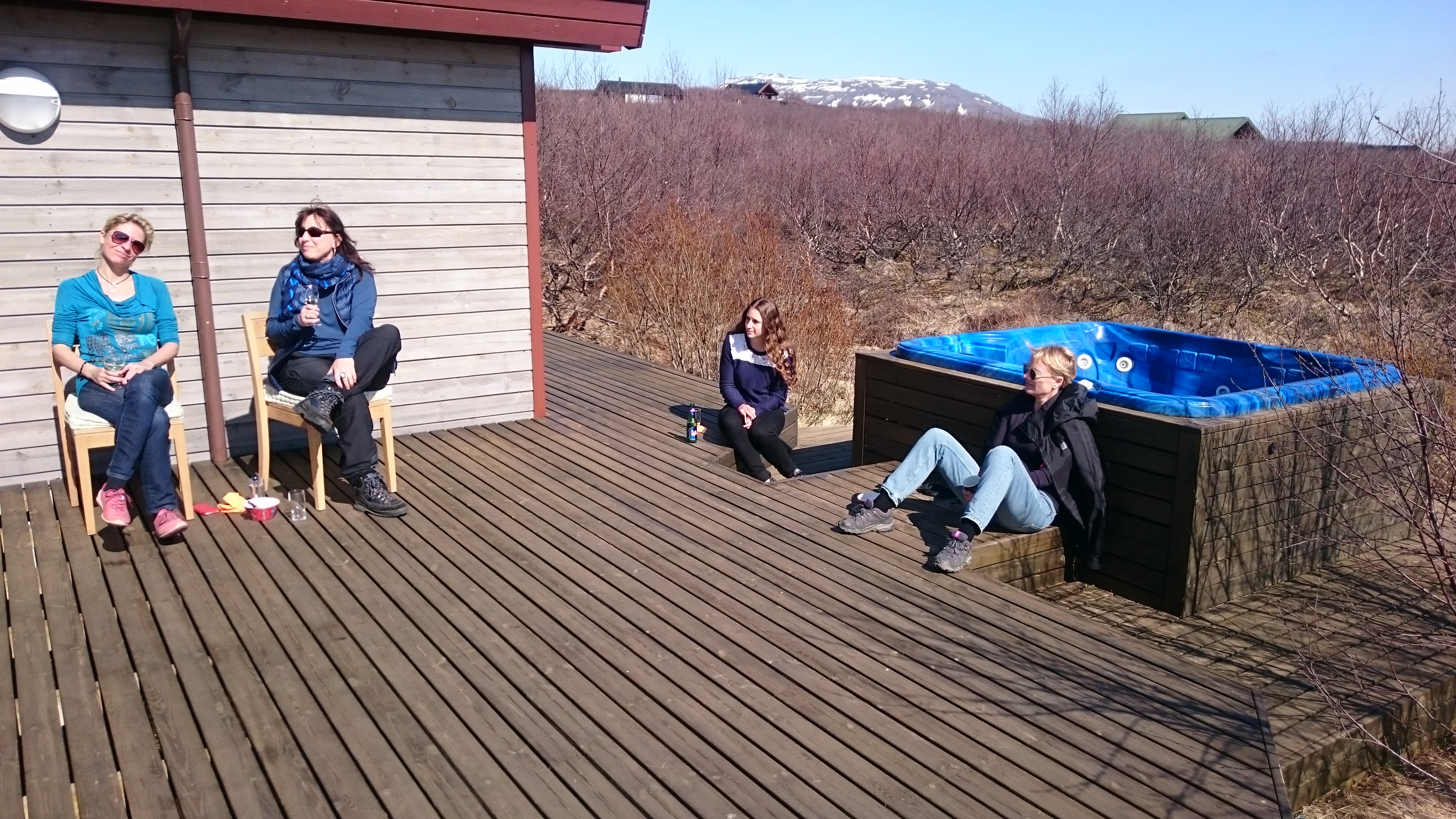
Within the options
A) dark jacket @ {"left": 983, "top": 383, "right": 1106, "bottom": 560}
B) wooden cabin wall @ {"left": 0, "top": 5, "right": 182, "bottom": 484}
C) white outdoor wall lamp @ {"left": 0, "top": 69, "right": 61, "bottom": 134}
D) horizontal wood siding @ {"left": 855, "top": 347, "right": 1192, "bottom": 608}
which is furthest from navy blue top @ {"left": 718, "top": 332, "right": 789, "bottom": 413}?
white outdoor wall lamp @ {"left": 0, "top": 69, "right": 61, "bottom": 134}

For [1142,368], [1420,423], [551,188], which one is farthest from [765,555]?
[551,188]

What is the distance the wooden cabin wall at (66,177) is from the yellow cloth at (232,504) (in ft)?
2.91

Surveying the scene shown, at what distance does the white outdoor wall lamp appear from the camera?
4102 mm

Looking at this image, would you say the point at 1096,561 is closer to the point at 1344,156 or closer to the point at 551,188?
the point at 551,188

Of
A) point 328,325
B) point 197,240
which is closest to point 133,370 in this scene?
point 328,325

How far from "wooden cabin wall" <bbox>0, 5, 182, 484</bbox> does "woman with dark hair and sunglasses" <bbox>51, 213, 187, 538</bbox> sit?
416mm

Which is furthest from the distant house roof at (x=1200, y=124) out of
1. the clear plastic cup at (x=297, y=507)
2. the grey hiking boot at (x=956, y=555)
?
the clear plastic cup at (x=297, y=507)

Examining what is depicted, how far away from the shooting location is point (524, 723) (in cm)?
271

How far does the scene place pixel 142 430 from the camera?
377cm

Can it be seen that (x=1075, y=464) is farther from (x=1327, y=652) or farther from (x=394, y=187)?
(x=394, y=187)

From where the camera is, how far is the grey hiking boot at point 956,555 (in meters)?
3.73

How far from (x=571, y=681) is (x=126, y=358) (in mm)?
2253

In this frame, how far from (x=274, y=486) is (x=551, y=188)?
941cm

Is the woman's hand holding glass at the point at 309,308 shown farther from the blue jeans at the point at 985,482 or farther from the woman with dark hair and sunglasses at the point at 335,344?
the blue jeans at the point at 985,482
